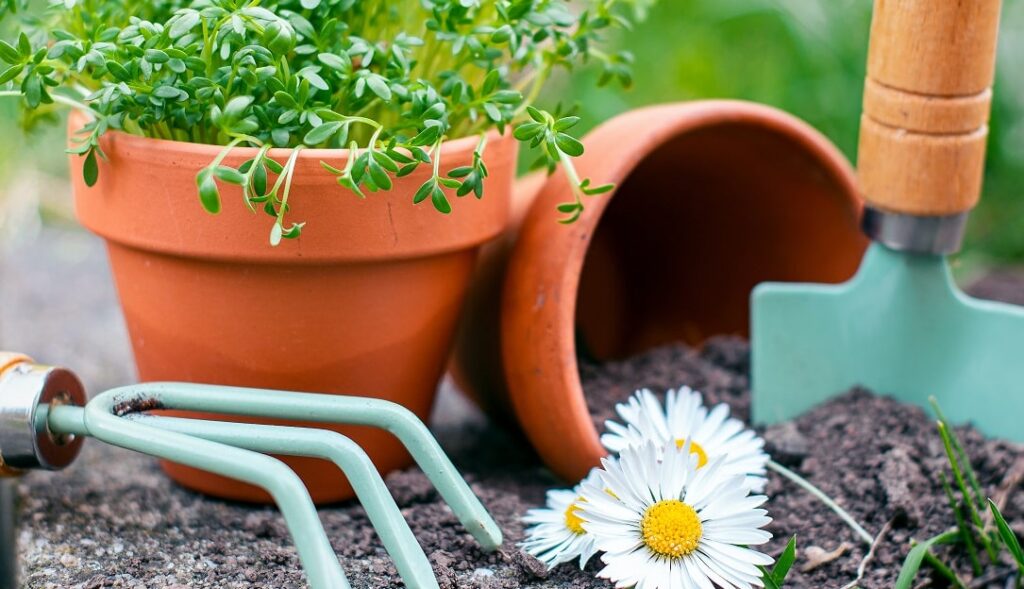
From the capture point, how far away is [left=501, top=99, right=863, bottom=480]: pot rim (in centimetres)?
105

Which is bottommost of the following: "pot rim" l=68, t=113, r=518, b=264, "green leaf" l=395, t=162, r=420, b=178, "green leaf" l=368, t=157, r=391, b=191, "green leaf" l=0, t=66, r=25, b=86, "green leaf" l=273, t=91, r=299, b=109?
"pot rim" l=68, t=113, r=518, b=264

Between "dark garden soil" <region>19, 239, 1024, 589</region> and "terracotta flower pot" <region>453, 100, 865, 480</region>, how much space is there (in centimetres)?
11

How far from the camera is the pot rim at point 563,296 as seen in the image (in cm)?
105

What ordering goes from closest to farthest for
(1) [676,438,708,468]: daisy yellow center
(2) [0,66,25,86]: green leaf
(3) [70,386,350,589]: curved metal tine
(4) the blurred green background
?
(3) [70,386,350,589]: curved metal tine
(2) [0,66,25,86]: green leaf
(1) [676,438,708,468]: daisy yellow center
(4) the blurred green background

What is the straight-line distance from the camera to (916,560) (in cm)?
86

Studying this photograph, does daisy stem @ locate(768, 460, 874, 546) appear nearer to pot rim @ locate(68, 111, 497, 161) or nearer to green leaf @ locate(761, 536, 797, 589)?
green leaf @ locate(761, 536, 797, 589)

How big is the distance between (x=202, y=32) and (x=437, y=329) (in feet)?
1.26

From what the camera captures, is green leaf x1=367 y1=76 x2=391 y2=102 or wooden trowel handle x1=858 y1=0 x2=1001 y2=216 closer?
green leaf x1=367 y1=76 x2=391 y2=102

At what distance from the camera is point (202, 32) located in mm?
887

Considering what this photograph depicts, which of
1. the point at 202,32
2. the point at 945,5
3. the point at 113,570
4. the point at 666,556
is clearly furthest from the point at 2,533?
the point at 945,5

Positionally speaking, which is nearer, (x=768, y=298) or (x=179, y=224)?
(x=179, y=224)

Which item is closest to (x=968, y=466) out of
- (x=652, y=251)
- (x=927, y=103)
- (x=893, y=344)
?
(x=893, y=344)

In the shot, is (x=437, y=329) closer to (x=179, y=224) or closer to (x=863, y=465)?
(x=179, y=224)

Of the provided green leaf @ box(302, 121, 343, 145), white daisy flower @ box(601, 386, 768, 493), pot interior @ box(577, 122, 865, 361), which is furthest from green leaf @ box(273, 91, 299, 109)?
pot interior @ box(577, 122, 865, 361)
